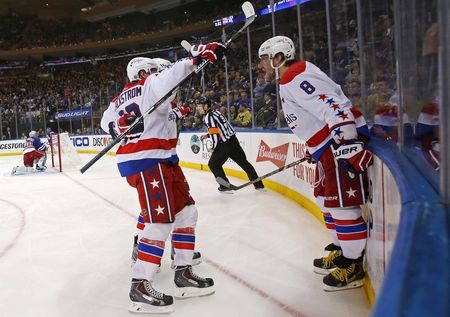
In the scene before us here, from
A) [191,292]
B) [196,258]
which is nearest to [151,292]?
[191,292]

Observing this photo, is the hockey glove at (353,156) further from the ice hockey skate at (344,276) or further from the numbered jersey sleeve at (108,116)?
the numbered jersey sleeve at (108,116)

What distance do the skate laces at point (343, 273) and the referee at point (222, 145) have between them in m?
3.33

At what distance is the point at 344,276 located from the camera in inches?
93.0

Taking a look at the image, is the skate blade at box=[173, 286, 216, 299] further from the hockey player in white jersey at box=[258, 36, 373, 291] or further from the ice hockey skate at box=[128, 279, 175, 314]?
the hockey player in white jersey at box=[258, 36, 373, 291]

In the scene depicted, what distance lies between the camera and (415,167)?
159cm

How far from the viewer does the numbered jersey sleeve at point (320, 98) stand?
216cm

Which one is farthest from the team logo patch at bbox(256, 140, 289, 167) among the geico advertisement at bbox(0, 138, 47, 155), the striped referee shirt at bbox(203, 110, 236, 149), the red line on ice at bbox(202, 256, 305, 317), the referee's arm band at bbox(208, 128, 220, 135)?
the geico advertisement at bbox(0, 138, 47, 155)

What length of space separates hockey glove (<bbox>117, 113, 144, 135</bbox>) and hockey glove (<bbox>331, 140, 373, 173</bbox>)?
3.29 feet

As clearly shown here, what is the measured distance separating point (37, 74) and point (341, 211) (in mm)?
23209

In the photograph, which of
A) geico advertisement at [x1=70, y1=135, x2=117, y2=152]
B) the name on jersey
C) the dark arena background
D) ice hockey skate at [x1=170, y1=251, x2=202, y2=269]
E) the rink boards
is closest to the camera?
the dark arena background

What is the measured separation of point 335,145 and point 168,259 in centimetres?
153

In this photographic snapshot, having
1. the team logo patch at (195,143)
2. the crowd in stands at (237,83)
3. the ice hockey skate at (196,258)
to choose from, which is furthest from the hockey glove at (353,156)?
the team logo patch at (195,143)

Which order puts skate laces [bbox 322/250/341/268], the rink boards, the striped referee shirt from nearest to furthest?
the rink boards, skate laces [bbox 322/250/341/268], the striped referee shirt

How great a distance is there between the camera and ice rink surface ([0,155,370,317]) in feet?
7.56
